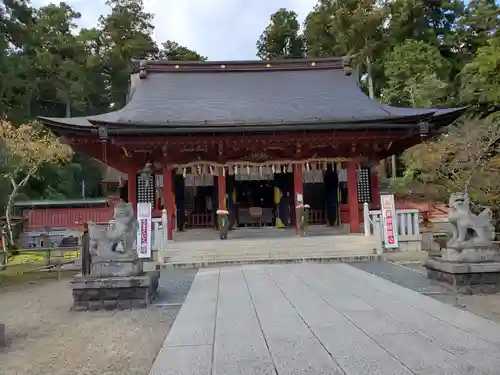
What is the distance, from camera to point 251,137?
42.8ft

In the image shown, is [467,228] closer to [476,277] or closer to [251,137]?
[476,277]

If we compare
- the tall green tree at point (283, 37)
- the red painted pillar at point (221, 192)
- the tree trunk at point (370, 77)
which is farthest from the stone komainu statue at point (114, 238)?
the tall green tree at point (283, 37)

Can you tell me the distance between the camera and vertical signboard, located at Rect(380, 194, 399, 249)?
11453 millimetres

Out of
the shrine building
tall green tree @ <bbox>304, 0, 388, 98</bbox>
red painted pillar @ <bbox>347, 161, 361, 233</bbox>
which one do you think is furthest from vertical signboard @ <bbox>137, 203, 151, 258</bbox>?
tall green tree @ <bbox>304, 0, 388, 98</bbox>

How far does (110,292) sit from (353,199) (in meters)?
9.13

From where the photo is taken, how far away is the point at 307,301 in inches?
241

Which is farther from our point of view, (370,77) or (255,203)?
(370,77)

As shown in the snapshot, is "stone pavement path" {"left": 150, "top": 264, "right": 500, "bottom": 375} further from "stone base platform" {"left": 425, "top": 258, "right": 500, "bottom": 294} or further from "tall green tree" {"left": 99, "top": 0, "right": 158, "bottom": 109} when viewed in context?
"tall green tree" {"left": 99, "top": 0, "right": 158, "bottom": 109}

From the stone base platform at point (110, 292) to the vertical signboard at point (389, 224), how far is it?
7.40 meters

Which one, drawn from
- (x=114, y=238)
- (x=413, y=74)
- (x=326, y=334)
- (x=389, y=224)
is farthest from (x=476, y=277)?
(x=413, y=74)

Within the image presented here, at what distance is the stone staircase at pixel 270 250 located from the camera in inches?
428

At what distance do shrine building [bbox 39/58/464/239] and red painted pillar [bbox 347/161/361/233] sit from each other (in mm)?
34

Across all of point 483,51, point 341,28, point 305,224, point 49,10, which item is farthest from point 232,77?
point 49,10

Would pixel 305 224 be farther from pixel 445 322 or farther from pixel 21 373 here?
pixel 21 373
